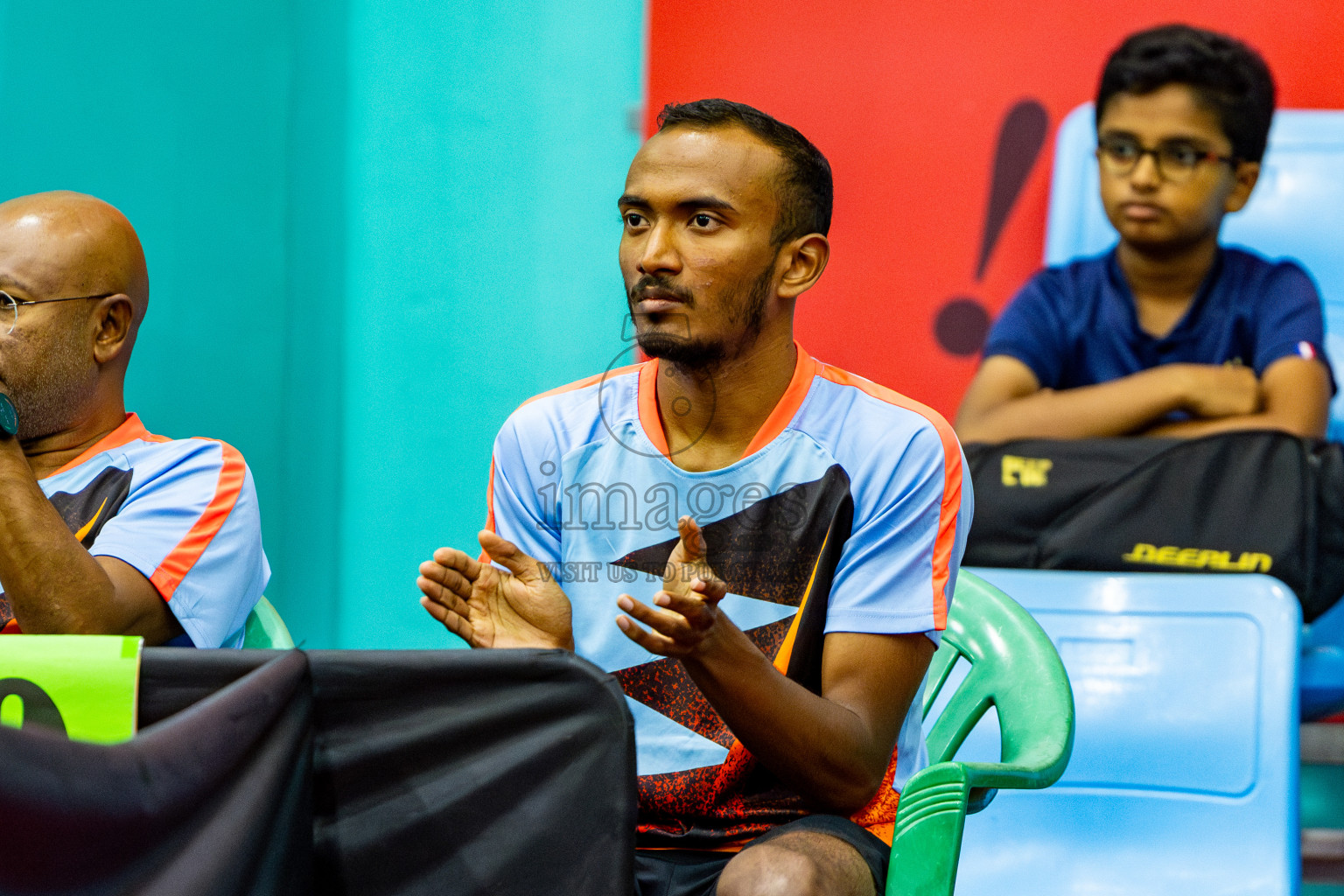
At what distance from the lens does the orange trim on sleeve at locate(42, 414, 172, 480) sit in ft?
6.79

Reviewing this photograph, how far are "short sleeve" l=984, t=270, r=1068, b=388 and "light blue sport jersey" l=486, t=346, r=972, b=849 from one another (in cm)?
Answer: 120

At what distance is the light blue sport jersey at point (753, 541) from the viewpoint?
153 cm

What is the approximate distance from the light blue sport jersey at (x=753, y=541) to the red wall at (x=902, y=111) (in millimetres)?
1603

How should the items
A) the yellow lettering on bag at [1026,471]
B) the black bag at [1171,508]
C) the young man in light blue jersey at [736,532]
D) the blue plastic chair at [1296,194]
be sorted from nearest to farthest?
the young man in light blue jersey at [736,532]
the black bag at [1171,508]
the yellow lettering on bag at [1026,471]
the blue plastic chair at [1296,194]

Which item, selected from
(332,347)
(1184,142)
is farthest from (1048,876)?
(332,347)

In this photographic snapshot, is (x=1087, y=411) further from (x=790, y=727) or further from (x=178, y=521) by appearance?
(x=178, y=521)

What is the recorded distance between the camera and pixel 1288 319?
8.75ft

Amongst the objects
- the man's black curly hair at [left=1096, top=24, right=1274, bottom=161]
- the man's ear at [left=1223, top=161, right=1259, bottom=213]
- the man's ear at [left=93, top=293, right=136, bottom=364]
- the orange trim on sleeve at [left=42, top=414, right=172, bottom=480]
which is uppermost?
the man's black curly hair at [left=1096, top=24, right=1274, bottom=161]

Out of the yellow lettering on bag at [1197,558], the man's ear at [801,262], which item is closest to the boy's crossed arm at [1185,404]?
the yellow lettering on bag at [1197,558]

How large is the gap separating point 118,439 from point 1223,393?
2.07m

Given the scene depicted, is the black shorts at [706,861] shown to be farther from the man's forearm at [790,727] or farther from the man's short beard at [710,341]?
the man's short beard at [710,341]

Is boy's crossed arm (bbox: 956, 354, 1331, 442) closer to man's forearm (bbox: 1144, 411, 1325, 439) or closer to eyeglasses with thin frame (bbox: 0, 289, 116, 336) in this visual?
man's forearm (bbox: 1144, 411, 1325, 439)

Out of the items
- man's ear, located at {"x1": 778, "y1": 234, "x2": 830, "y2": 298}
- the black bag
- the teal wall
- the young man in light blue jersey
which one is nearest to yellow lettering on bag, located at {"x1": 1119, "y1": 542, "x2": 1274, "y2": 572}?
the black bag

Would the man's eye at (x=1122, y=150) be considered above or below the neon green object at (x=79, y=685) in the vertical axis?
above
